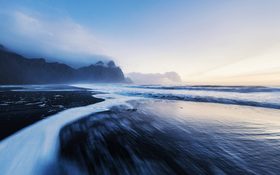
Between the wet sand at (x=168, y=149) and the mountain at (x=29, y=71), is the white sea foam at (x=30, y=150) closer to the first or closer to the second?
the wet sand at (x=168, y=149)

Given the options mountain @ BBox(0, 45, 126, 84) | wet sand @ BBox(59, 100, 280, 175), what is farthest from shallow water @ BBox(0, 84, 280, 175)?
mountain @ BBox(0, 45, 126, 84)

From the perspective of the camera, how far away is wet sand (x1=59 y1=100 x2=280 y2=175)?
2.90 metres

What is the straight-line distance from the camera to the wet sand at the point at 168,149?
9.51ft

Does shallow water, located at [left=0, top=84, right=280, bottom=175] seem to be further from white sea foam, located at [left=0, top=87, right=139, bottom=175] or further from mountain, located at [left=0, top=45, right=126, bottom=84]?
mountain, located at [left=0, top=45, right=126, bottom=84]

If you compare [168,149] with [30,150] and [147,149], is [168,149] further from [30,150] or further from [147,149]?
[30,150]

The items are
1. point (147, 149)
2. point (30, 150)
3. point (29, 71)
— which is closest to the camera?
point (30, 150)

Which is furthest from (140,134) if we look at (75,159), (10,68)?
(10,68)

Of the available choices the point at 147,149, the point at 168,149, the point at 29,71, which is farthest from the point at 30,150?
the point at 29,71

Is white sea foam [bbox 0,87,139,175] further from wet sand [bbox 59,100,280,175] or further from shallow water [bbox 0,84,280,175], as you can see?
wet sand [bbox 59,100,280,175]

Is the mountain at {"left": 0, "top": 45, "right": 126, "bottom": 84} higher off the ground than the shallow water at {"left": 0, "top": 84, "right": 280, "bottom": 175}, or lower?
higher

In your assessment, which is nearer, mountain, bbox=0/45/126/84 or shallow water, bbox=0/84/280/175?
shallow water, bbox=0/84/280/175

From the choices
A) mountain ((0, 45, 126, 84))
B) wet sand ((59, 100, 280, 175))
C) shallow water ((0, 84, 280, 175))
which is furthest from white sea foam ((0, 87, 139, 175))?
mountain ((0, 45, 126, 84))

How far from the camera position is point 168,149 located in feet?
12.2

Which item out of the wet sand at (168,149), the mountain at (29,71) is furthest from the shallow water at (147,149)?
the mountain at (29,71)
